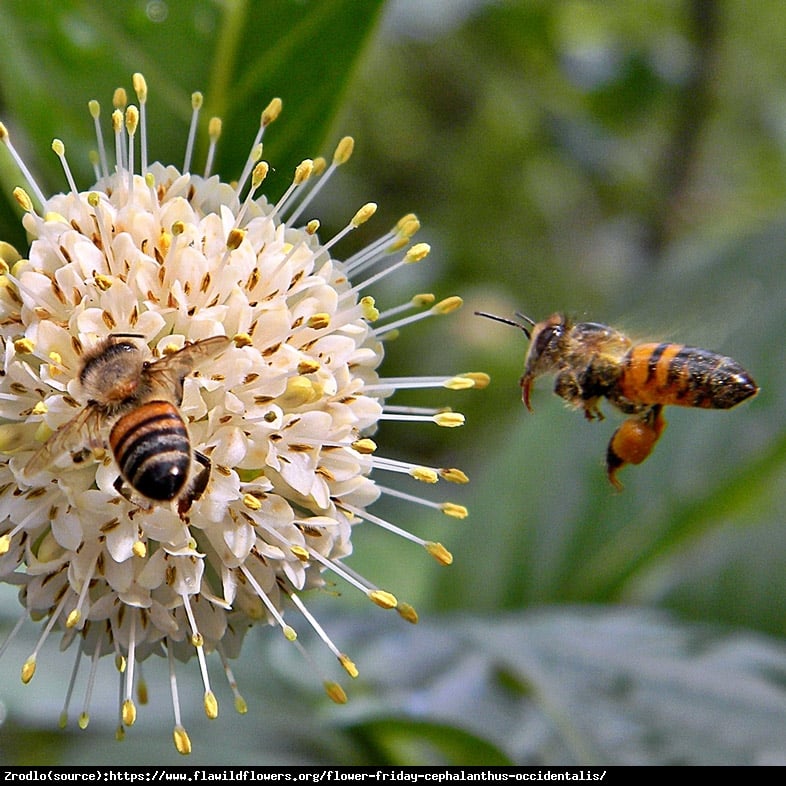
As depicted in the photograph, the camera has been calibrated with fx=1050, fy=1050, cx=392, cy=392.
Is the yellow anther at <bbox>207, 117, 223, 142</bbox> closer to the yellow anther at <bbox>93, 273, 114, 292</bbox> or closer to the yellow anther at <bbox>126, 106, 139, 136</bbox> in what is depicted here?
the yellow anther at <bbox>126, 106, 139, 136</bbox>

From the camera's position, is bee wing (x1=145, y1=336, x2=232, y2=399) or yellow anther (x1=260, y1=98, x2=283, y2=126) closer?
bee wing (x1=145, y1=336, x2=232, y2=399)

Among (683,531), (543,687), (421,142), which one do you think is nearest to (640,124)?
(421,142)

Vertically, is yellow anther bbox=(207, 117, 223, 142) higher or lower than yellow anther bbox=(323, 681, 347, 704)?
higher

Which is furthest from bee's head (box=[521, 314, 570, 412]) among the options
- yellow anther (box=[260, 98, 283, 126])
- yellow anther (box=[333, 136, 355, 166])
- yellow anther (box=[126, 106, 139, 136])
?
yellow anther (box=[126, 106, 139, 136])

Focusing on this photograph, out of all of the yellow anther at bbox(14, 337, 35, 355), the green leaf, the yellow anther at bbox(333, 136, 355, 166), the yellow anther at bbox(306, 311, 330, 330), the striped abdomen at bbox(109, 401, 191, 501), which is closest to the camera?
the striped abdomen at bbox(109, 401, 191, 501)

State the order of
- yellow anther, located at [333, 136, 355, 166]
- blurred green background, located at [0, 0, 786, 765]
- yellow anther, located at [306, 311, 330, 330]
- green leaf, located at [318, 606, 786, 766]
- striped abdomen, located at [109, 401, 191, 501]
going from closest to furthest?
striped abdomen, located at [109, 401, 191, 501] → yellow anther, located at [306, 311, 330, 330] → yellow anther, located at [333, 136, 355, 166] → blurred green background, located at [0, 0, 786, 765] → green leaf, located at [318, 606, 786, 766]

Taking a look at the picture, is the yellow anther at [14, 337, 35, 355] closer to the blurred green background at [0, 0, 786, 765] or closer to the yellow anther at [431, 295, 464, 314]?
the blurred green background at [0, 0, 786, 765]

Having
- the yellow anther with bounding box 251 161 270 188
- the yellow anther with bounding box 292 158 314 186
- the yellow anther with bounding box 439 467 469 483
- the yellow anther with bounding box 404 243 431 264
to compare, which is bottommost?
the yellow anther with bounding box 439 467 469 483

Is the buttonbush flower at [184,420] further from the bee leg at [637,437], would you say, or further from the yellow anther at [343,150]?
the bee leg at [637,437]
